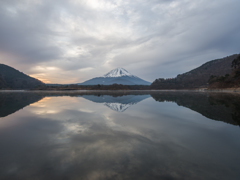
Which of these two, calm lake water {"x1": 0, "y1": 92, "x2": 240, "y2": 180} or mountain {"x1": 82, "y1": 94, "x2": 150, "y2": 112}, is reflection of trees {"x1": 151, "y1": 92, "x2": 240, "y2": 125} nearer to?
calm lake water {"x1": 0, "y1": 92, "x2": 240, "y2": 180}

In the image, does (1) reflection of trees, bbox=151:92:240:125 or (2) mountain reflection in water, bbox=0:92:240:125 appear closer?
(1) reflection of trees, bbox=151:92:240:125

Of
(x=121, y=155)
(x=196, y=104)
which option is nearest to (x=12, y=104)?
(x=121, y=155)

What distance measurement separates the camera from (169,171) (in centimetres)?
435

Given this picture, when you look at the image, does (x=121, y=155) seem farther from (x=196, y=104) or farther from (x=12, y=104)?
(x=12, y=104)

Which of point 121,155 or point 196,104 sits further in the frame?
point 196,104

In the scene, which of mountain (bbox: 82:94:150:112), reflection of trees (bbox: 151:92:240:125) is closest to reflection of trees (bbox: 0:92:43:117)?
mountain (bbox: 82:94:150:112)

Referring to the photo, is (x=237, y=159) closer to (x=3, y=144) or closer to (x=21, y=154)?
(x=21, y=154)

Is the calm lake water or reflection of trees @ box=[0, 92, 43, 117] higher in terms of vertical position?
reflection of trees @ box=[0, 92, 43, 117]

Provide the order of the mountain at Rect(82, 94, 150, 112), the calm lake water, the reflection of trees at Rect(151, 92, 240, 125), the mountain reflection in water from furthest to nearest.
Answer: the mountain at Rect(82, 94, 150, 112), the mountain reflection in water, the reflection of trees at Rect(151, 92, 240, 125), the calm lake water

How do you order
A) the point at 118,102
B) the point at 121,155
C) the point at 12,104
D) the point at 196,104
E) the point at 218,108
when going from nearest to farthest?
the point at 121,155, the point at 218,108, the point at 196,104, the point at 12,104, the point at 118,102

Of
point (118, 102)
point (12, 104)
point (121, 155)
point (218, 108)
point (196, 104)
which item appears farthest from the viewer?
point (118, 102)

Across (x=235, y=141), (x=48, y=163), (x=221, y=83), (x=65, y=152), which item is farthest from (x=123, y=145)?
(x=221, y=83)

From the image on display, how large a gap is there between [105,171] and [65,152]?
2.34 meters

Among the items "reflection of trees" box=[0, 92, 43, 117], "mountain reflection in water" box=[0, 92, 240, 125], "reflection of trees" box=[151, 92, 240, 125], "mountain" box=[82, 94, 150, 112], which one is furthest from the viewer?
"mountain" box=[82, 94, 150, 112]
